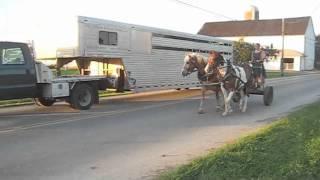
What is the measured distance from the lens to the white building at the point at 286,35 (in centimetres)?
9911

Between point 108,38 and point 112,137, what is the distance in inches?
324

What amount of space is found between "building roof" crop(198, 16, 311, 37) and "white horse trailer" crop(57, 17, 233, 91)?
83019 mm

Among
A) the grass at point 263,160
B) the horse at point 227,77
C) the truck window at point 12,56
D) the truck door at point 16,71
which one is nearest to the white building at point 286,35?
the horse at point 227,77

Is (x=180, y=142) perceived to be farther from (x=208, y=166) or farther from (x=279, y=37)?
(x=279, y=37)

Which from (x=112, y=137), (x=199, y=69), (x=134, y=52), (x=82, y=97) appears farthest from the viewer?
(x=134, y=52)

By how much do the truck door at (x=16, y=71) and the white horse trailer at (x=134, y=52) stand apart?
9.05 feet

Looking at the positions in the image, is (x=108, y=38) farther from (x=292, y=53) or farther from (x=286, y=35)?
(x=286, y=35)

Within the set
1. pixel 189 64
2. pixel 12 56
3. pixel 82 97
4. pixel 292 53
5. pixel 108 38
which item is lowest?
pixel 82 97

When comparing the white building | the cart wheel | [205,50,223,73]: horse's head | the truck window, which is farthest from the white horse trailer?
the white building

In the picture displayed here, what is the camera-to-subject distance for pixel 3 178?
8281 mm

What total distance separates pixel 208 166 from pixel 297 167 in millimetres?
1356

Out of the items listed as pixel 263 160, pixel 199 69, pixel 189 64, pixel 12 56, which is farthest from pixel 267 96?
pixel 263 160

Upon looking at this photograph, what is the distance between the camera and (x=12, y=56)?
15.8 metres

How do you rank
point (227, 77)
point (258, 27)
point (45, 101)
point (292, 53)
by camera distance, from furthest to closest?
point (258, 27), point (292, 53), point (45, 101), point (227, 77)
